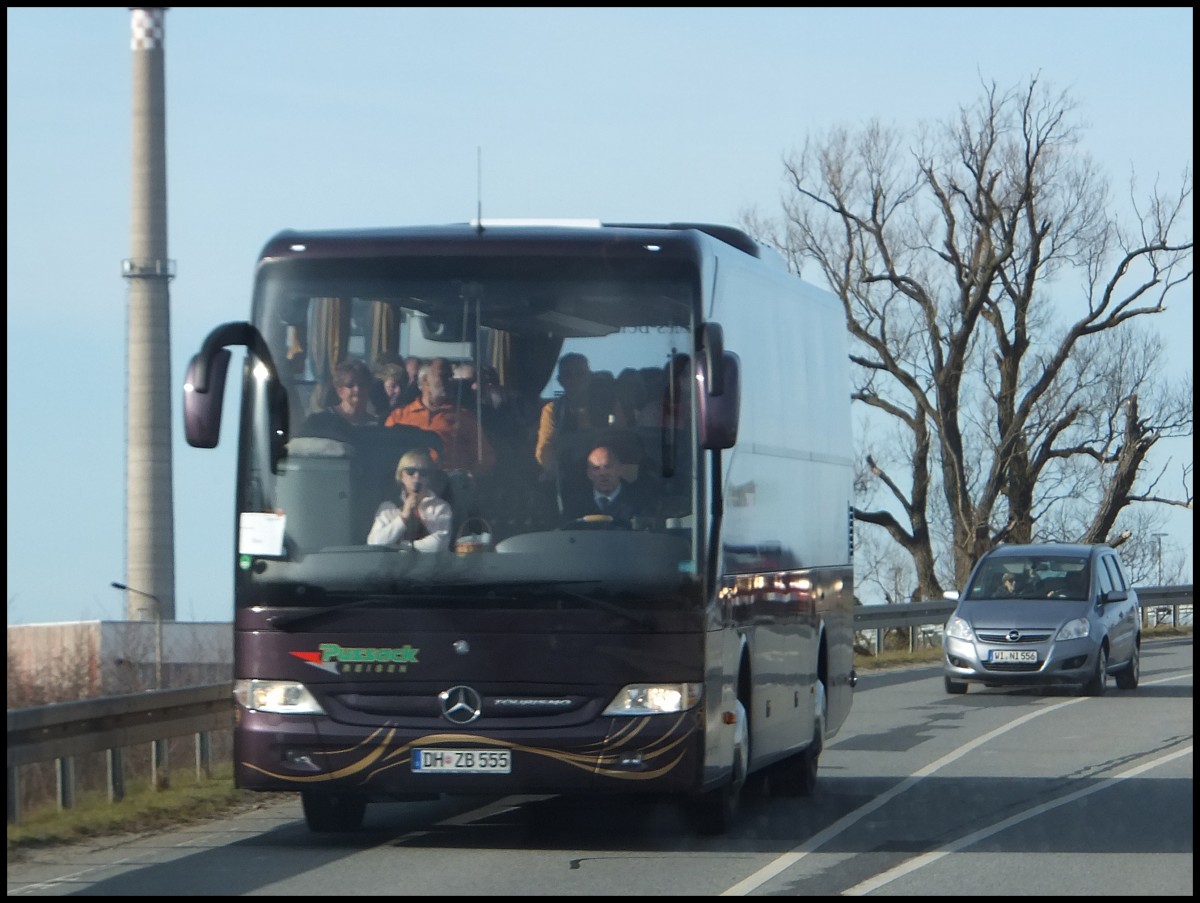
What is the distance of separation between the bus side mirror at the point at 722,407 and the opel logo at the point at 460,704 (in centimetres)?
169

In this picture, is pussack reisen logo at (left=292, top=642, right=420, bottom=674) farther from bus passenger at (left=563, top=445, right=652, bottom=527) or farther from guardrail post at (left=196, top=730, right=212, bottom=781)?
guardrail post at (left=196, top=730, right=212, bottom=781)

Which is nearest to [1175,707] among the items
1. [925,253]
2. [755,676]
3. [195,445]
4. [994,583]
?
[994,583]

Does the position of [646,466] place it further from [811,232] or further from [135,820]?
[811,232]

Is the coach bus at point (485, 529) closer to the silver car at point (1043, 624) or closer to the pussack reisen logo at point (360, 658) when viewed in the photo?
the pussack reisen logo at point (360, 658)

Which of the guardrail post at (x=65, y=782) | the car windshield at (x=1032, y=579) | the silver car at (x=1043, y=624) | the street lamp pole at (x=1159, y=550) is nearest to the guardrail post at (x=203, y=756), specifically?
the guardrail post at (x=65, y=782)

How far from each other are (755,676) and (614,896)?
273 centimetres

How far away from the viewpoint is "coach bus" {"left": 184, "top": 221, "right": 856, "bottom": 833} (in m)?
9.93

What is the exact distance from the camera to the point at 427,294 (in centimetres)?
1024

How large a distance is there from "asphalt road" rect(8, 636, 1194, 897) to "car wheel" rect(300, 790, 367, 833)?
97mm

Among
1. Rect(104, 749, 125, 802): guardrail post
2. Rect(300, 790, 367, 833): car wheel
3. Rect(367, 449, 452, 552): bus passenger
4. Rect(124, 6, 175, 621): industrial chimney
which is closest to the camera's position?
Rect(367, 449, 452, 552): bus passenger

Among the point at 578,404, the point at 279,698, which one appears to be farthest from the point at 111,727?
the point at 578,404

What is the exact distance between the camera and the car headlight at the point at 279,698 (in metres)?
10.1

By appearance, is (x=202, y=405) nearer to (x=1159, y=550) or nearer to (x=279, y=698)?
(x=279, y=698)

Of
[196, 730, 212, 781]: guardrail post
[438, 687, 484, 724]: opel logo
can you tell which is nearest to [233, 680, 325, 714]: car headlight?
[438, 687, 484, 724]: opel logo
